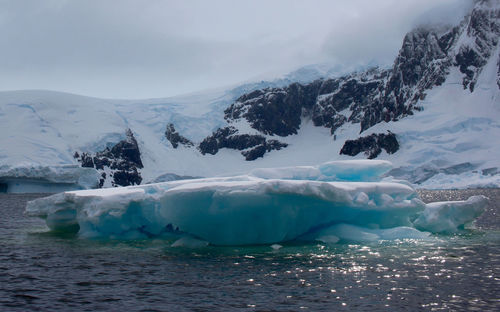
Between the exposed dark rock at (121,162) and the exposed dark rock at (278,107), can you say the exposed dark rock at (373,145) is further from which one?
the exposed dark rock at (278,107)

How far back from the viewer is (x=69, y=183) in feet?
224

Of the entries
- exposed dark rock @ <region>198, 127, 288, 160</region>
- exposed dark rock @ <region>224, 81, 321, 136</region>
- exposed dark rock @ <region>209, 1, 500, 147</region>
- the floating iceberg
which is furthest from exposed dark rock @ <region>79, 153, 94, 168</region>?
the floating iceberg

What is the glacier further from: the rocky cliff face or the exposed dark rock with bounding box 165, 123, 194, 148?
the rocky cliff face

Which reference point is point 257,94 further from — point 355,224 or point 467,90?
point 355,224

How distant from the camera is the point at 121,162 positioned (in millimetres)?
108438

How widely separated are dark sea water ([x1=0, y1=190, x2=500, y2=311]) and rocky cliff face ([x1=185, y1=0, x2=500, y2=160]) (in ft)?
294

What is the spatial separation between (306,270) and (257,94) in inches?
5822

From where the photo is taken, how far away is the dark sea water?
11164 millimetres

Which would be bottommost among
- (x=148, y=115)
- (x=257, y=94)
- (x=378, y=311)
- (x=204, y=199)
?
(x=378, y=311)

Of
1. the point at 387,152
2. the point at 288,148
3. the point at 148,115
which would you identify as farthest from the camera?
the point at 288,148

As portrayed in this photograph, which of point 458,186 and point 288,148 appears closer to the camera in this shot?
point 458,186

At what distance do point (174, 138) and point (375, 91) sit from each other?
59194mm

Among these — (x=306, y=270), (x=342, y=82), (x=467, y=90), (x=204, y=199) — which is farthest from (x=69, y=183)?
(x=342, y=82)

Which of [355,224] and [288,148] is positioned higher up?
[288,148]
